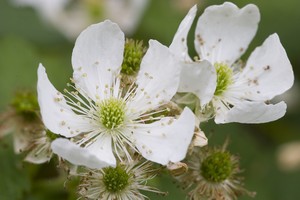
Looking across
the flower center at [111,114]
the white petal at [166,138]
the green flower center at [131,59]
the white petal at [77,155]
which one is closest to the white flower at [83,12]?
the green flower center at [131,59]

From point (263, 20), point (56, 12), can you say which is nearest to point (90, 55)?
point (56, 12)

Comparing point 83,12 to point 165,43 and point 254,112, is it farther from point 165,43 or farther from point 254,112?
point 254,112

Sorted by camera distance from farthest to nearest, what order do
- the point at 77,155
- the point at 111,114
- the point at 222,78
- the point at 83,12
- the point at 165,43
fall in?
1. the point at 83,12
2. the point at 165,43
3. the point at 222,78
4. the point at 111,114
5. the point at 77,155

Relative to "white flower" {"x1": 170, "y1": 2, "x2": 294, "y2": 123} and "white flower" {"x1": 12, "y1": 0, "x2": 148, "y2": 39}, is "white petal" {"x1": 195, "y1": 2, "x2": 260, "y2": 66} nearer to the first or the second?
"white flower" {"x1": 170, "y1": 2, "x2": 294, "y2": 123}

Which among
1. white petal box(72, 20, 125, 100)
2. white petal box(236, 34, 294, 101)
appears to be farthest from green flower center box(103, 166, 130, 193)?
white petal box(236, 34, 294, 101)

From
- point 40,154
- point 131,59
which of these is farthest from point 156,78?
point 40,154
